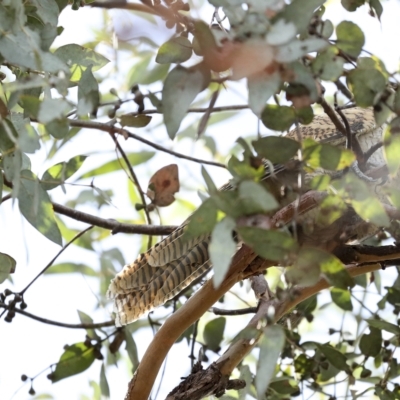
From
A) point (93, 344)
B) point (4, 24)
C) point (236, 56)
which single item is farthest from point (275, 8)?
point (93, 344)

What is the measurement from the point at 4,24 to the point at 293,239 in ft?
1.67

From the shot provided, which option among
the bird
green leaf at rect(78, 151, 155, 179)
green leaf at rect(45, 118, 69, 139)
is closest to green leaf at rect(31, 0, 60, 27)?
green leaf at rect(45, 118, 69, 139)

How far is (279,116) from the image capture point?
0.96m

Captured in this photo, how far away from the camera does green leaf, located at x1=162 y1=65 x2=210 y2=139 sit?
0.93 metres

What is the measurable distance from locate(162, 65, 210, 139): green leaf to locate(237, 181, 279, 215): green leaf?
0.17m

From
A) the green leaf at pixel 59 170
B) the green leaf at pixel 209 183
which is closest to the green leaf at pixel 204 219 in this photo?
the green leaf at pixel 209 183

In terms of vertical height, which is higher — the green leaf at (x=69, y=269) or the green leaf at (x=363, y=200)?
the green leaf at (x=69, y=269)

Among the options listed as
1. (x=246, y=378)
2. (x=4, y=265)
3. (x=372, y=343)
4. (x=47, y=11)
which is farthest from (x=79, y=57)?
(x=372, y=343)

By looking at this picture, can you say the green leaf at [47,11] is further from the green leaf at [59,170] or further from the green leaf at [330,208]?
the green leaf at [330,208]

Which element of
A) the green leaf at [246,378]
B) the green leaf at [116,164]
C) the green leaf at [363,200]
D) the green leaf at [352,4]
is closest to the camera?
the green leaf at [363,200]

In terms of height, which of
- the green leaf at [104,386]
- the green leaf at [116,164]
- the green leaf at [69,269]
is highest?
the green leaf at [116,164]

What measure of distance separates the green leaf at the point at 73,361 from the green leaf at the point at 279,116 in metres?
1.13

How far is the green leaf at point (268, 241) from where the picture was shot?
0.81 metres

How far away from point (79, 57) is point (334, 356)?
910mm
